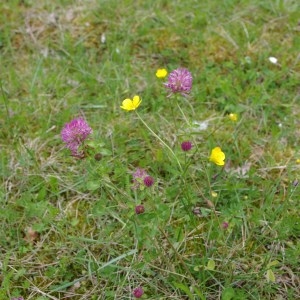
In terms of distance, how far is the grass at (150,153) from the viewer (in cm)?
191

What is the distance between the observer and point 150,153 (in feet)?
7.89

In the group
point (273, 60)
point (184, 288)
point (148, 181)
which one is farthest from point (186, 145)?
point (273, 60)

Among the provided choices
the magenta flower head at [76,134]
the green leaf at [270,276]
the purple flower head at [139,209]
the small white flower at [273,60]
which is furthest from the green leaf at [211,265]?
the small white flower at [273,60]

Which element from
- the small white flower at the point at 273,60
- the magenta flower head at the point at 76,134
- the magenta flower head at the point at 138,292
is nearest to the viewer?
the magenta flower head at the point at 76,134

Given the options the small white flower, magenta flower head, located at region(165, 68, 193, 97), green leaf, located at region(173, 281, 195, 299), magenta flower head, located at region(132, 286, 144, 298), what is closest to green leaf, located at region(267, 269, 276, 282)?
green leaf, located at region(173, 281, 195, 299)

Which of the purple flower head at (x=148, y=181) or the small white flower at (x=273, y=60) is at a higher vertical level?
the purple flower head at (x=148, y=181)

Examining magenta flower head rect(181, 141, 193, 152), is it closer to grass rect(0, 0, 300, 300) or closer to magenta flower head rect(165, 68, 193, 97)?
grass rect(0, 0, 300, 300)

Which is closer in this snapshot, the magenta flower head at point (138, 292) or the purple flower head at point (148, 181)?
the purple flower head at point (148, 181)

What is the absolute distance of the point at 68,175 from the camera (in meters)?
2.33

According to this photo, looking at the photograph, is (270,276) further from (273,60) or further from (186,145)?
(273,60)

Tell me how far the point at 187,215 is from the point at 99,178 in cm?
49

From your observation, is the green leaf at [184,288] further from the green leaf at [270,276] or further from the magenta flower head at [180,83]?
the magenta flower head at [180,83]

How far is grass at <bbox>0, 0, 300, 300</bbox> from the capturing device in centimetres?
191

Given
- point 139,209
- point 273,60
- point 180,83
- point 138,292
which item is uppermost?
point 180,83
